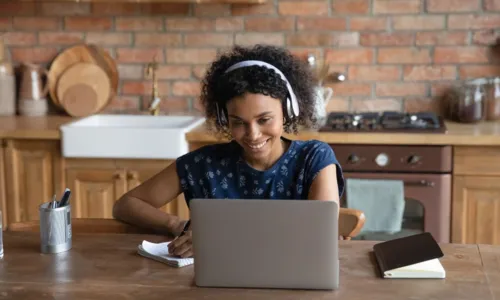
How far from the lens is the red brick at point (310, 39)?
3.78 meters

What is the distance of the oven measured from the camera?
126 inches

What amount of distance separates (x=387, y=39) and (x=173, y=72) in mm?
1127

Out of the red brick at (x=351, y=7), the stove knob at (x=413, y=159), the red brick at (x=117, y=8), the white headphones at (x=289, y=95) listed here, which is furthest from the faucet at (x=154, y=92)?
the white headphones at (x=289, y=95)

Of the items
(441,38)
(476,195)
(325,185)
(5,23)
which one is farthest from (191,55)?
(325,185)

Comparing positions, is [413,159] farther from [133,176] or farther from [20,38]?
[20,38]

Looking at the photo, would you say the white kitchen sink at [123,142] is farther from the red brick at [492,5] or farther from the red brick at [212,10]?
the red brick at [492,5]

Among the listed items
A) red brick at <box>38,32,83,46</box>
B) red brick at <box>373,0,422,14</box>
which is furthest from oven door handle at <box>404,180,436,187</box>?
red brick at <box>38,32,83,46</box>

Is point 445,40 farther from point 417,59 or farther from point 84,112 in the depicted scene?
point 84,112

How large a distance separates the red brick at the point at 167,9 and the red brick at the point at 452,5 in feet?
4.09

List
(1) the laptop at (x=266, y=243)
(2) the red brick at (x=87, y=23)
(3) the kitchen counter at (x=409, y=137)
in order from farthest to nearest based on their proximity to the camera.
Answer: (2) the red brick at (x=87, y=23) < (3) the kitchen counter at (x=409, y=137) < (1) the laptop at (x=266, y=243)

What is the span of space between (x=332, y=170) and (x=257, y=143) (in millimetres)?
234

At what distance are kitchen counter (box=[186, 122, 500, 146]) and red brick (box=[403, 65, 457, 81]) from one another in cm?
48

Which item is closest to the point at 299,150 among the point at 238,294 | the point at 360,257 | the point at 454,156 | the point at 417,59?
the point at 360,257

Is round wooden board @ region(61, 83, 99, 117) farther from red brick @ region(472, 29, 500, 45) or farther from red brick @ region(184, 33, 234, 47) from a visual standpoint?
red brick @ region(472, 29, 500, 45)
